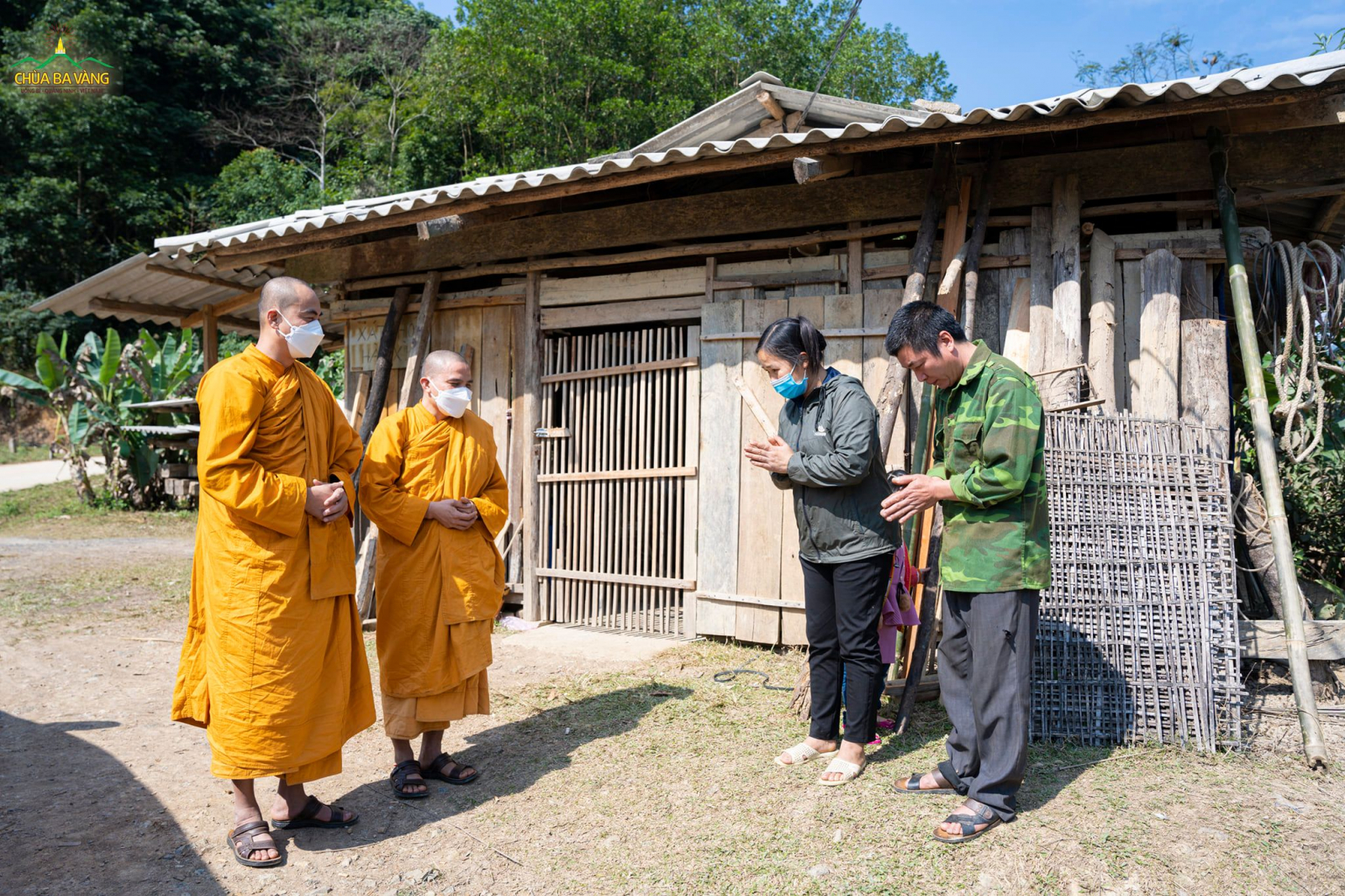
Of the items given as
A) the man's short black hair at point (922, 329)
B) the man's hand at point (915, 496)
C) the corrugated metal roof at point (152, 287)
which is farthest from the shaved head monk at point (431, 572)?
the corrugated metal roof at point (152, 287)

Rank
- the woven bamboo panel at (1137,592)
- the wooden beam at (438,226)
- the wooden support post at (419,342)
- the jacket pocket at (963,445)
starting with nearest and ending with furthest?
the jacket pocket at (963,445)
the woven bamboo panel at (1137,592)
the wooden beam at (438,226)
the wooden support post at (419,342)

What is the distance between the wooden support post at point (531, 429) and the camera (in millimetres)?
6410

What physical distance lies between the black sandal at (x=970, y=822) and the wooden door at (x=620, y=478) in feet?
10.1

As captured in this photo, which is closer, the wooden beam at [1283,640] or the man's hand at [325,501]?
the man's hand at [325,501]

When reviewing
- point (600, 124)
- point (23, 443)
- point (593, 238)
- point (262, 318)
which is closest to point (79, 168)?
point (23, 443)

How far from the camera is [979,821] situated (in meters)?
2.90

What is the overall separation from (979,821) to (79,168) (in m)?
27.6

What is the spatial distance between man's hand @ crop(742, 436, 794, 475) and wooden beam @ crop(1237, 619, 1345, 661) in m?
2.36

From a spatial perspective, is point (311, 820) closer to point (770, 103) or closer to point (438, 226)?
point (438, 226)

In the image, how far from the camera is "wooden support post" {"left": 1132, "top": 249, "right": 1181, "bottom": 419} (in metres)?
4.56

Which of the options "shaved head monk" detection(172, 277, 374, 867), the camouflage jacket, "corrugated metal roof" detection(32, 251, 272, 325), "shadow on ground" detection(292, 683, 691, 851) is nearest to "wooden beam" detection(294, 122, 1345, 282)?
"corrugated metal roof" detection(32, 251, 272, 325)

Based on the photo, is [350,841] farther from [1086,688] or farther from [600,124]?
[600,124]

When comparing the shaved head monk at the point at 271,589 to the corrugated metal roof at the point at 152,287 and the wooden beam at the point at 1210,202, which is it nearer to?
the wooden beam at the point at 1210,202

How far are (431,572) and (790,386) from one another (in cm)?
160
